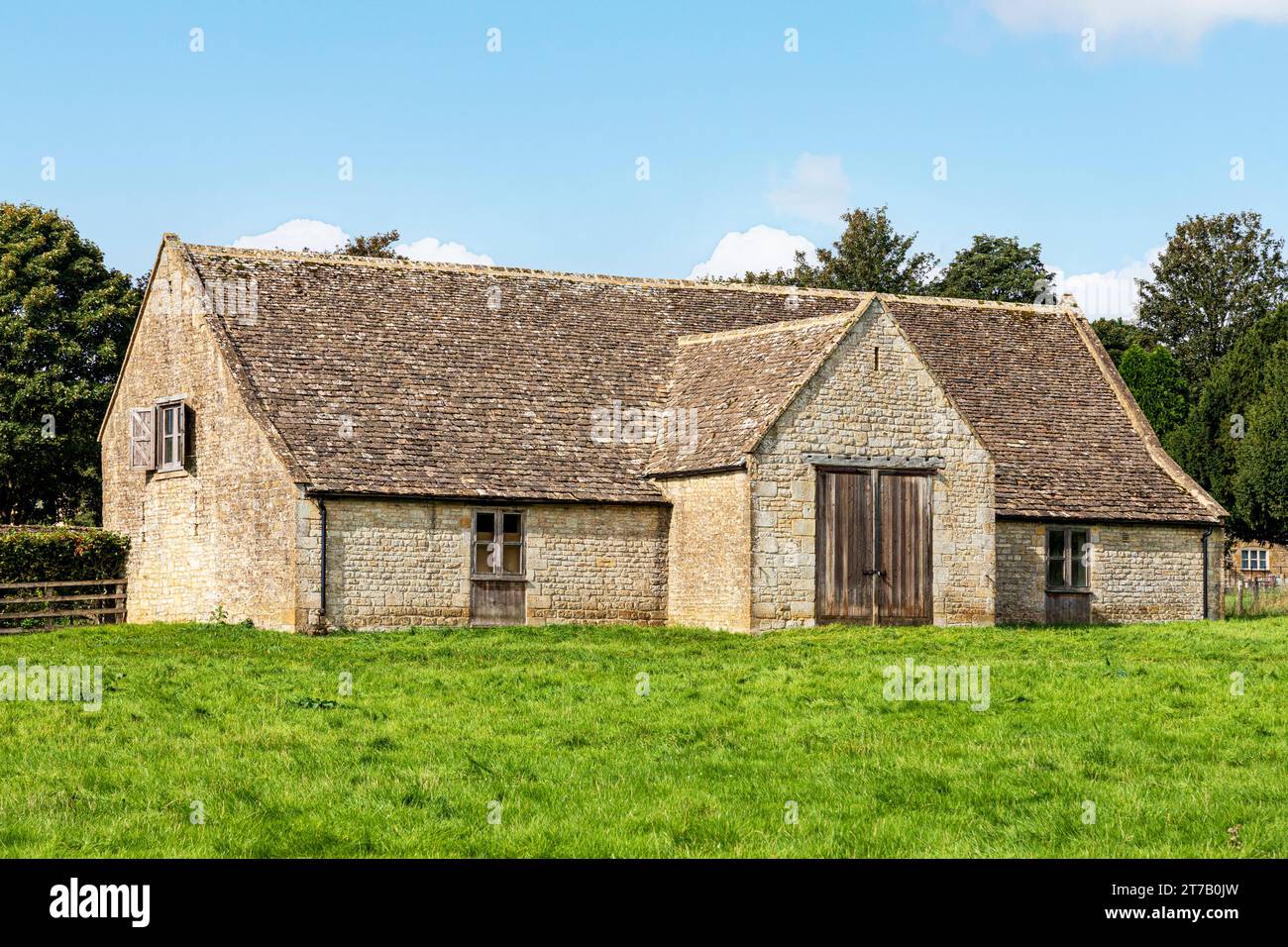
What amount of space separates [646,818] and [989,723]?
18.6 ft

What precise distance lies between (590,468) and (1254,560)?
4770cm

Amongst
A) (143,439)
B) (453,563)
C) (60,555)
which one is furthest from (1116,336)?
(60,555)

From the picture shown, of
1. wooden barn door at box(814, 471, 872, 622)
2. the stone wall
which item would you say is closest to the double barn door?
wooden barn door at box(814, 471, 872, 622)

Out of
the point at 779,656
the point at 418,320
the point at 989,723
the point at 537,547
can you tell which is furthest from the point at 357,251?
the point at 989,723

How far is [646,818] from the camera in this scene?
38.1ft

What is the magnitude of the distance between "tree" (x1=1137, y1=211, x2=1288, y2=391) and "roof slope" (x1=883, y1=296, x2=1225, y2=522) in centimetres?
3821

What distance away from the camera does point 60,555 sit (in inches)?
1319

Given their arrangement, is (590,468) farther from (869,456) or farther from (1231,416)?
(1231,416)

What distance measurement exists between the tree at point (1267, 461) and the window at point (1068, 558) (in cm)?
1724

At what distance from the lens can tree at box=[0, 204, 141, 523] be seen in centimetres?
4788

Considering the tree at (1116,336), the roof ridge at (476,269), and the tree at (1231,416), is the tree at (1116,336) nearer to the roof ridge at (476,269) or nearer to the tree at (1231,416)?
the tree at (1231,416)

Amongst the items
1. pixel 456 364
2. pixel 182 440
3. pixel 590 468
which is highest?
pixel 456 364

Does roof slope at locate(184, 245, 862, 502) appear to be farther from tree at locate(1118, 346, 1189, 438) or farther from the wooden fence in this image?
tree at locate(1118, 346, 1189, 438)
